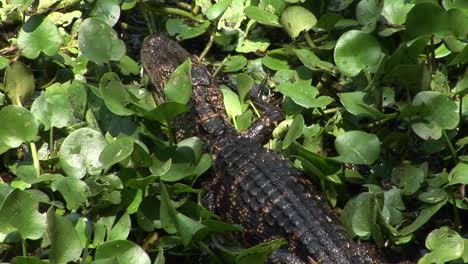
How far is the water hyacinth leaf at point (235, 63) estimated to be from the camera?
4.57m

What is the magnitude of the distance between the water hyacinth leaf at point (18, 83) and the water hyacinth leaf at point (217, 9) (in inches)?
39.8

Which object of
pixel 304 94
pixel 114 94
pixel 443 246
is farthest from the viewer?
pixel 304 94

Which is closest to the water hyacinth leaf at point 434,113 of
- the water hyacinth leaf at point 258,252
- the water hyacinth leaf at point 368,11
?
the water hyacinth leaf at point 368,11

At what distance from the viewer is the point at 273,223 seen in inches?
148

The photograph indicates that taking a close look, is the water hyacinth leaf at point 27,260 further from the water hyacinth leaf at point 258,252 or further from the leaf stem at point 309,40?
the leaf stem at point 309,40

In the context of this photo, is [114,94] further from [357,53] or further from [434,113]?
[434,113]

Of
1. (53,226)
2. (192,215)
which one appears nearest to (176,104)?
(192,215)

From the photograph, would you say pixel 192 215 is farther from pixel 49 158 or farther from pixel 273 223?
pixel 49 158

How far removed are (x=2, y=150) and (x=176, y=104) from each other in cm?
92

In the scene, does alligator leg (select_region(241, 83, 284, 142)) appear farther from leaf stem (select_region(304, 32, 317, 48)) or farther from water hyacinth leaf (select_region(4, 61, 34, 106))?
water hyacinth leaf (select_region(4, 61, 34, 106))

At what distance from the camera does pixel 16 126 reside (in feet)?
12.4

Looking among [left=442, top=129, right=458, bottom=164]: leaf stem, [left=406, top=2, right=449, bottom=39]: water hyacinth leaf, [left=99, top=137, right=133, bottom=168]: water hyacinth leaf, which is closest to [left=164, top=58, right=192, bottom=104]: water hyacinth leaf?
[left=99, top=137, right=133, bottom=168]: water hyacinth leaf

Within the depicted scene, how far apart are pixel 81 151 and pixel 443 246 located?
1.61 meters

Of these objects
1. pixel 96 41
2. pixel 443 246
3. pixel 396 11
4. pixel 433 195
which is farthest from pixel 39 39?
pixel 443 246
